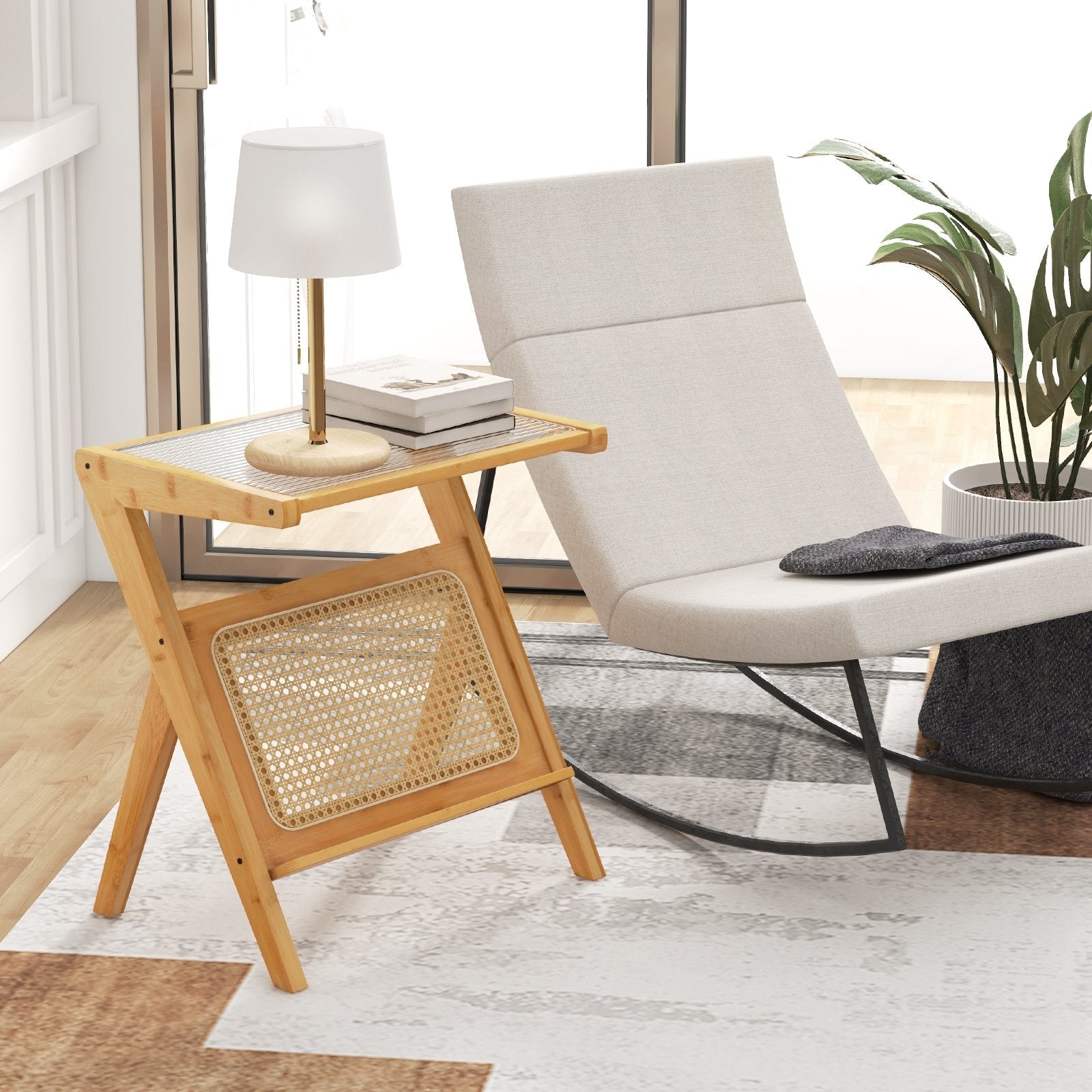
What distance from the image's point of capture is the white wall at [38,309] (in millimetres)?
3311

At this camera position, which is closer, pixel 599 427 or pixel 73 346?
pixel 599 427

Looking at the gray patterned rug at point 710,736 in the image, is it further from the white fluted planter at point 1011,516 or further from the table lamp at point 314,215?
the table lamp at point 314,215

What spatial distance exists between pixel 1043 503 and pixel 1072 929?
994mm

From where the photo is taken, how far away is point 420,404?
213 centimetres

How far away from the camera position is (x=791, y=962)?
2193mm

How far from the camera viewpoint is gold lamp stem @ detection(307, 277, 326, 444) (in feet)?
6.88

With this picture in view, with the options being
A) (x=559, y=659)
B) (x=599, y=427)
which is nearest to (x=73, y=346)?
(x=559, y=659)

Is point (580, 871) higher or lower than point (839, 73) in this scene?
lower

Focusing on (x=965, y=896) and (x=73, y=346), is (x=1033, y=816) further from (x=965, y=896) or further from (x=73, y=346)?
(x=73, y=346)

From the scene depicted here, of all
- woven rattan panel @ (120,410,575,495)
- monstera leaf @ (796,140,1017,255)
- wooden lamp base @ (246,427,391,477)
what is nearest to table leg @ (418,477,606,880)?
woven rattan panel @ (120,410,575,495)

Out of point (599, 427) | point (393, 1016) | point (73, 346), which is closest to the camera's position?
point (393, 1016)

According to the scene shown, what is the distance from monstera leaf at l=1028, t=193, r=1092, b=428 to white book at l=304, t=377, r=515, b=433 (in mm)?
1198

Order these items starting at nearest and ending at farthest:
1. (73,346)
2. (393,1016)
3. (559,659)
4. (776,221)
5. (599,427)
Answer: (393,1016)
(599,427)
(776,221)
(559,659)
(73,346)

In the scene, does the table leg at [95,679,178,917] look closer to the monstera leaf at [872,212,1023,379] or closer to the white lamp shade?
the white lamp shade
